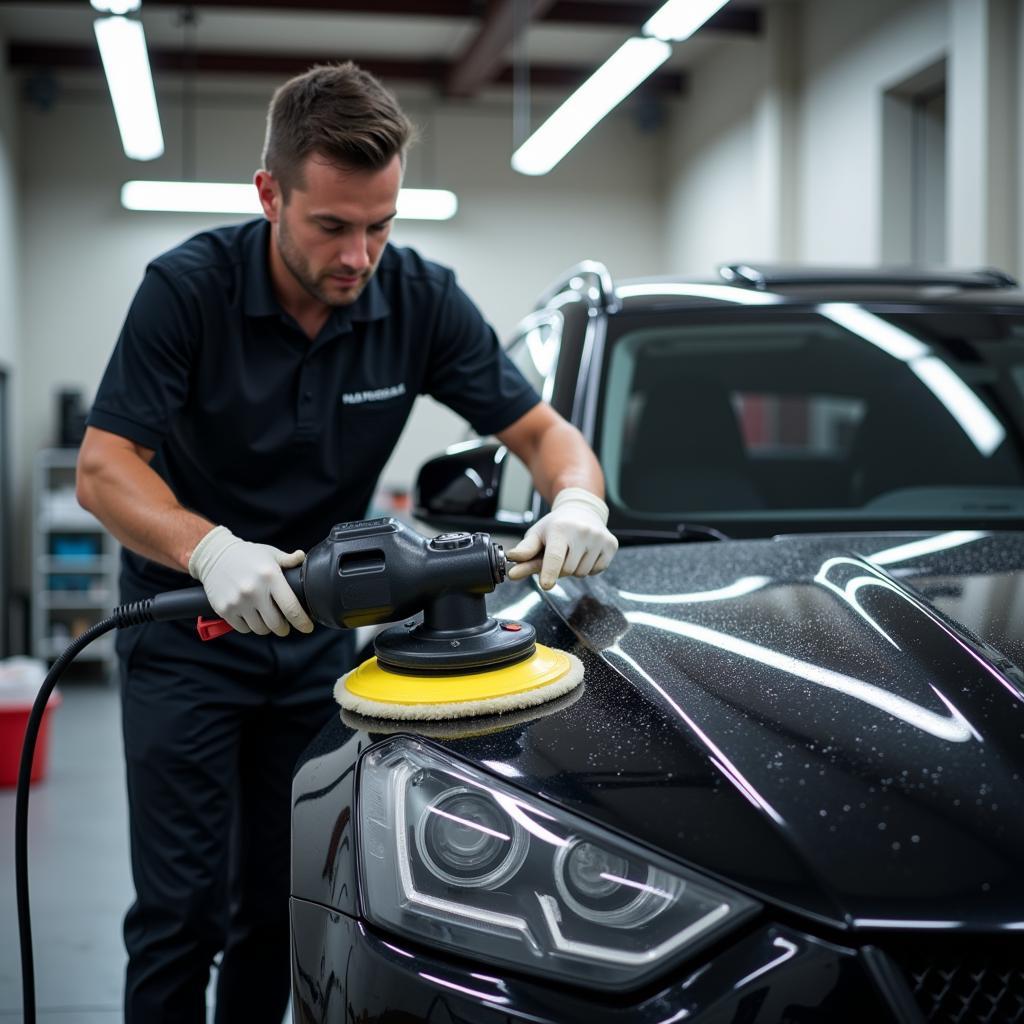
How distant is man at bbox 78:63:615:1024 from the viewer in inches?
61.3

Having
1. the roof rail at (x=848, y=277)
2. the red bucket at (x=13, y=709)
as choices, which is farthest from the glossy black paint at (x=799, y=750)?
the red bucket at (x=13, y=709)

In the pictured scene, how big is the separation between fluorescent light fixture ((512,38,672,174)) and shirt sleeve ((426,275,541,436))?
13.8 ft

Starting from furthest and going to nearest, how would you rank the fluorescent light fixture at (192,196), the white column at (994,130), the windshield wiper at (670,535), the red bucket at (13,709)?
the fluorescent light fixture at (192,196)
the white column at (994,130)
the red bucket at (13,709)
the windshield wiper at (670,535)

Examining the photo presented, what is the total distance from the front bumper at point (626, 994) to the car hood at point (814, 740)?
0.03 m

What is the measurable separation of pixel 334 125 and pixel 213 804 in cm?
97

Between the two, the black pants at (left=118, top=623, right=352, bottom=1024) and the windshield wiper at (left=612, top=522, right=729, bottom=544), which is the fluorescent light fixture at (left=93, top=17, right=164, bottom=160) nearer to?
the black pants at (left=118, top=623, right=352, bottom=1024)

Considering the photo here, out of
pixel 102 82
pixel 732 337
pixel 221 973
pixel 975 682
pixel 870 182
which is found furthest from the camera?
pixel 102 82

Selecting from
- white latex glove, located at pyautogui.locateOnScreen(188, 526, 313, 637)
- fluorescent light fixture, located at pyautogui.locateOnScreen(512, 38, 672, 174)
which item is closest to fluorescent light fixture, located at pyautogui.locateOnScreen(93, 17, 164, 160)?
fluorescent light fixture, located at pyautogui.locateOnScreen(512, 38, 672, 174)

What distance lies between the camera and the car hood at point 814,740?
832mm

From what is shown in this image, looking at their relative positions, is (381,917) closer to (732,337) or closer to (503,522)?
(503,522)

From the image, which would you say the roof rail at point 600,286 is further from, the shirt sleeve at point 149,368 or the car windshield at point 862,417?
the shirt sleeve at point 149,368

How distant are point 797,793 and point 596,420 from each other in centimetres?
105

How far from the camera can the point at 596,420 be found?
6.15ft

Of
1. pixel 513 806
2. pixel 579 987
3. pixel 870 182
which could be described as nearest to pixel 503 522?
pixel 513 806
